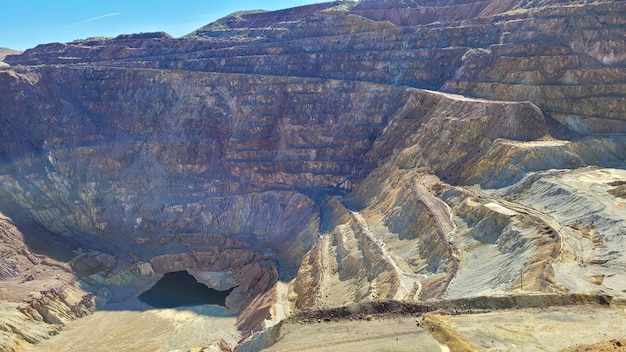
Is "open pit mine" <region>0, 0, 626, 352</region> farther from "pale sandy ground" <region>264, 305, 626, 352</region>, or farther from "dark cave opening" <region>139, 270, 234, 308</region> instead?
"dark cave opening" <region>139, 270, 234, 308</region>

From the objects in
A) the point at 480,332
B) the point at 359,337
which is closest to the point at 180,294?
the point at 359,337

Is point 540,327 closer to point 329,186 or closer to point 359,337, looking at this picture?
point 359,337

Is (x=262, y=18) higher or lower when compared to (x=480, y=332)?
higher

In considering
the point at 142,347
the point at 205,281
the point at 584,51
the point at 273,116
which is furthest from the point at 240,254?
the point at 584,51

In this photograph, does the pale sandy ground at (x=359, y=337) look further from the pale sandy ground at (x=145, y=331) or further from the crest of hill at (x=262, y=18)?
the crest of hill at (x=262, y=18)

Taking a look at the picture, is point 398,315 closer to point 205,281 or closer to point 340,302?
point 340,302

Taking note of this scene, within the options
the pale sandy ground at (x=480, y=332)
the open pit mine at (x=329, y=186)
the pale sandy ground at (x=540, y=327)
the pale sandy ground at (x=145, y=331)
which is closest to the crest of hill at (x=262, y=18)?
the open pit mine at (x=329, y=186)
